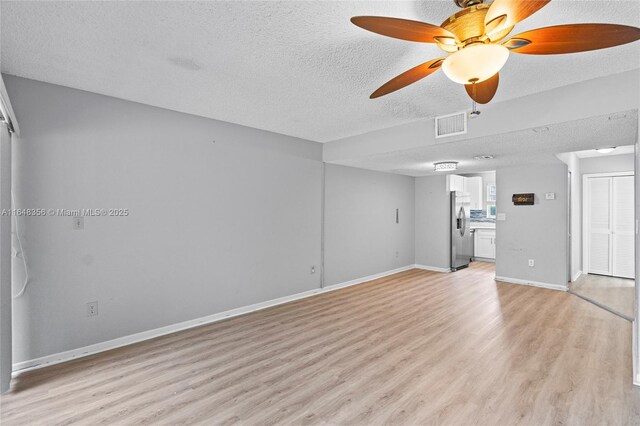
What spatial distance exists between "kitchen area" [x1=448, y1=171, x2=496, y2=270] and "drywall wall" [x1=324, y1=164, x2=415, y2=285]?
0.94 metres

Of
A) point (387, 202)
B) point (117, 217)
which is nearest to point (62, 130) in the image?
point (117, 217)

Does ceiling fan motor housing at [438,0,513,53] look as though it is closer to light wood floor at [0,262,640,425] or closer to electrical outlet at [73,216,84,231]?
light wood floor at [0,262,640,425]

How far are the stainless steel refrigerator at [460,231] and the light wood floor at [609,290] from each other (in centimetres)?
206

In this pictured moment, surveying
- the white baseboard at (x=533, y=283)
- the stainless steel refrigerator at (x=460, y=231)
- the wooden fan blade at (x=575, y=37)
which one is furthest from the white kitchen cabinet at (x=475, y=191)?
the wooden fan blade at (x=575, y=37)

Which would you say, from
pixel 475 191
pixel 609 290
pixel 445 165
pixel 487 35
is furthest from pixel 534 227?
pixel 487 35

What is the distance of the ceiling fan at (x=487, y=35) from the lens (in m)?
1.37

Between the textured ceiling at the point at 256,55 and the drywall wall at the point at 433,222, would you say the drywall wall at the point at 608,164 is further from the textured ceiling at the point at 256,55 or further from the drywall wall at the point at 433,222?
the textured ceiling at the point at 256,55

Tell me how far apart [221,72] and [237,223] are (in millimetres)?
1981

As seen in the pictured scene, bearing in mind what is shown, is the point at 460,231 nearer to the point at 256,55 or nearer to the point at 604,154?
the point at 604,154

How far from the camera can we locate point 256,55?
231 centimetres

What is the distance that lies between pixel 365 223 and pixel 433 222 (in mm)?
2038

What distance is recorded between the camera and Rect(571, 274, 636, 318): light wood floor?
4359 millimetres

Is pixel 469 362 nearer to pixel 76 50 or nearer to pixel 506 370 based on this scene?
pixel 506 370

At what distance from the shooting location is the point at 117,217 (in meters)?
3.17
